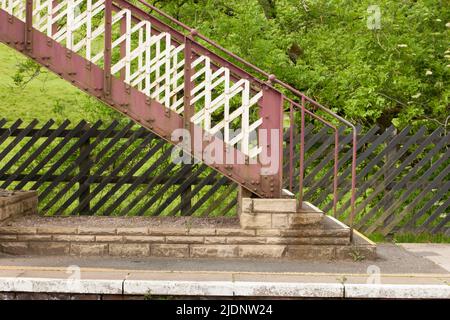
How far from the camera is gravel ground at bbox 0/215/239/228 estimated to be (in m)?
9.32

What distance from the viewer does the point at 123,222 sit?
31.8 ft

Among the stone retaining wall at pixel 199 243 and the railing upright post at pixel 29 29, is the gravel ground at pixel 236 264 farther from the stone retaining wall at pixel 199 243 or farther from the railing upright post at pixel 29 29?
the railing upright post at pixel 29 29

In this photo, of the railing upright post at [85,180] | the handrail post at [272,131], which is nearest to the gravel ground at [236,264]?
the handrail post at [272,131]

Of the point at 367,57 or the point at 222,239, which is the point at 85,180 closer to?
the point at 222,239

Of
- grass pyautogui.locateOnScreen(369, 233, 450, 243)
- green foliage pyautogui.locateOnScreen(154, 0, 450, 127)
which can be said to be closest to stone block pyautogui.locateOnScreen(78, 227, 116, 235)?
grass pyautogui.locateOnScreen(369, 233, 450, 243)

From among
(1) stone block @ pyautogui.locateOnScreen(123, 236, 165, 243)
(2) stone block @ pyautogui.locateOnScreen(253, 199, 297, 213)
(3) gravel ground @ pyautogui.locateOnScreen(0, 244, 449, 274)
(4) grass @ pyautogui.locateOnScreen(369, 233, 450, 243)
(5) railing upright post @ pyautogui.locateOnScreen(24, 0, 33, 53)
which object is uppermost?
(5) railing upright post @ pyautogui.locateOnScreen(24, 0, 33, 53)

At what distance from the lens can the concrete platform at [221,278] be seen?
6.76 meters

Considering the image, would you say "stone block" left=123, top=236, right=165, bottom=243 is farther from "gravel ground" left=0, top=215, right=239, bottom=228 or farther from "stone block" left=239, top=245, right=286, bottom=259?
"stone block" left=239, top=245, right=286, bottom=259

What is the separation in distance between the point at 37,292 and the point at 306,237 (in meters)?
3.35

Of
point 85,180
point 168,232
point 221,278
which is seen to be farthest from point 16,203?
point 221,278

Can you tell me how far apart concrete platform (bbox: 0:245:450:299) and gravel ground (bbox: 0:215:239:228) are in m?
1.00

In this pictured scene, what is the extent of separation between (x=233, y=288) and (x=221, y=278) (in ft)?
1.45

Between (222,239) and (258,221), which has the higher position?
(258,221)
